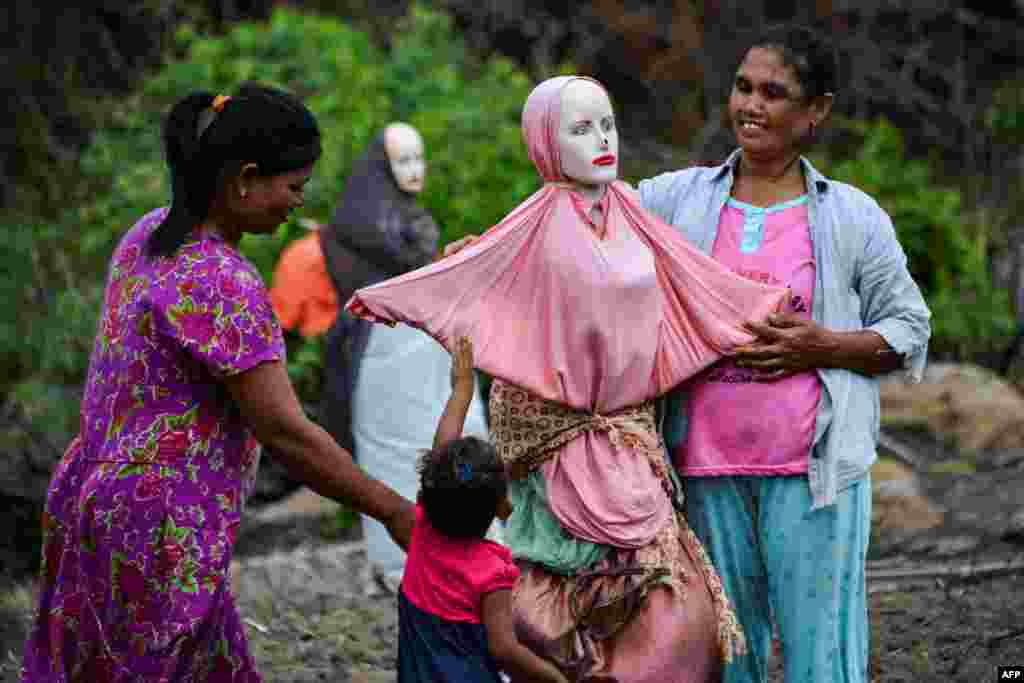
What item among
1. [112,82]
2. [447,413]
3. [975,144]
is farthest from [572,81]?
[112,82]

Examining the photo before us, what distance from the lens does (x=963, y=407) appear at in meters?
9.93

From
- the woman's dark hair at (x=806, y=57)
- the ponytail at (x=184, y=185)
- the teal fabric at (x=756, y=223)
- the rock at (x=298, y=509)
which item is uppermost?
the woman's dark hair at (x=806, y=57)

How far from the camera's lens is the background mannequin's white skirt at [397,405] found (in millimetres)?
7449

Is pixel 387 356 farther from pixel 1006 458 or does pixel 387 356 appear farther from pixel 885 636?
pixel 1006 458

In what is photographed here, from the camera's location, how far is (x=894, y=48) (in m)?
13.4

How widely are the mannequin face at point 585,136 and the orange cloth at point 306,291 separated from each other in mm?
3861

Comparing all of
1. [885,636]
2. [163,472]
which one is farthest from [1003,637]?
[163,472]

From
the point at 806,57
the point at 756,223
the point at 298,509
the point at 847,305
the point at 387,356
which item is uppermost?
the point at 806,57

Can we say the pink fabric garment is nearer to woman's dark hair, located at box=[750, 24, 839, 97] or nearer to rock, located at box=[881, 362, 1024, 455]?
woman's dark hair, located at box=[750, 24, 839, 97]

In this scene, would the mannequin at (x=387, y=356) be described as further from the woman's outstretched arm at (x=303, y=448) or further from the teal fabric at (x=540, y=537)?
the woman's outstretched arm at (x=303, y=448)

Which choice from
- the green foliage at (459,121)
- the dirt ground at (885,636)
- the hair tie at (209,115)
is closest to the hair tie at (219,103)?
the hair tie at (209,115)

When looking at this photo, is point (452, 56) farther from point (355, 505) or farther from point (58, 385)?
point (355, 505)

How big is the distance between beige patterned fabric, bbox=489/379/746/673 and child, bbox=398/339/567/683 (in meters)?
0.30

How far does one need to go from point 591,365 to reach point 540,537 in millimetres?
496
